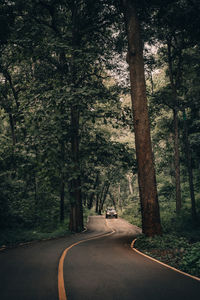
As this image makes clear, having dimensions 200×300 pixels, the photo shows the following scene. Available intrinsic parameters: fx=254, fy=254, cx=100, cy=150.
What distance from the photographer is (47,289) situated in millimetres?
5008

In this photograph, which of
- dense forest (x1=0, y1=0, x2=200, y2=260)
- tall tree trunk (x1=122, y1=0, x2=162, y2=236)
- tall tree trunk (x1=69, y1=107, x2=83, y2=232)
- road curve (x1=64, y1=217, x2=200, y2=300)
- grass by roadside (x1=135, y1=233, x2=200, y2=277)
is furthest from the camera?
tall tree trunk (x1=69, y1=107, x2=83, y2=232)

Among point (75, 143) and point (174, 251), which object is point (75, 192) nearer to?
point (75, 143)

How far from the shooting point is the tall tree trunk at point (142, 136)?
11039mm

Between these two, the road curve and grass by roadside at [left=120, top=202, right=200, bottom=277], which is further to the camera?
grass by roadside at [left=120, top=202, right=200, bottom=277]

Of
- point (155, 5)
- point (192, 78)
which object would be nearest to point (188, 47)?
point (192, 78)

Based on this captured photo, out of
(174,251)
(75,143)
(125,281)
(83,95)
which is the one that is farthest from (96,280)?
(75,143)

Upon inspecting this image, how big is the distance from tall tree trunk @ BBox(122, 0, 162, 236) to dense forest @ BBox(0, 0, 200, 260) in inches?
1.7

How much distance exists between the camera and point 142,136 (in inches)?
453

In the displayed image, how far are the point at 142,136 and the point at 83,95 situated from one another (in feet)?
12.2

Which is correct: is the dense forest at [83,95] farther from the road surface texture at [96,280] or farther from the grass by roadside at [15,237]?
the road surface texture at [96,280]

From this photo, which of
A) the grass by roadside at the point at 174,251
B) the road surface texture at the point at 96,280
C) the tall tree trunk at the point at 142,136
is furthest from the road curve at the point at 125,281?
the tall tree trunk at the point at 142,136

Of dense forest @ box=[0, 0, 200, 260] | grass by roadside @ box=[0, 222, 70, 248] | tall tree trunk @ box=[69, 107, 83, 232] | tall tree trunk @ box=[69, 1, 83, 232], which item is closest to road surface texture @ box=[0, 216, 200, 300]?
dense forest @ box=[0, 0, 200, 260]

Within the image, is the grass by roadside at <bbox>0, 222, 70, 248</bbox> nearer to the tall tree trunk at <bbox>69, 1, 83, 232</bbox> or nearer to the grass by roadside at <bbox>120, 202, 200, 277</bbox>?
the tall tree trunk at <bbox>69, 1, 83, 232</bbox>

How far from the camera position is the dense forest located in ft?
38.7
